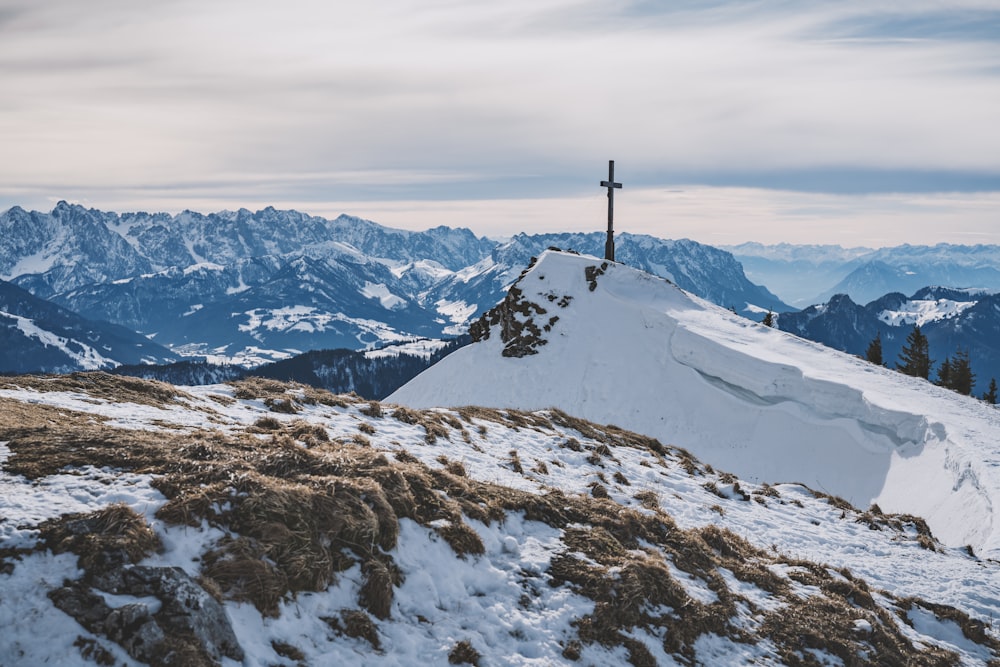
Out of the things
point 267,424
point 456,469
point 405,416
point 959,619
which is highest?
point 267,424

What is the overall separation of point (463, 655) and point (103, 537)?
16.1 feet

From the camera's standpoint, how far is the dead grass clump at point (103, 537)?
759 centimetres

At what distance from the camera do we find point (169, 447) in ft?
35.2

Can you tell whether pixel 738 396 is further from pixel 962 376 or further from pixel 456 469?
pixel 962 376

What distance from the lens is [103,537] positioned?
307 inches

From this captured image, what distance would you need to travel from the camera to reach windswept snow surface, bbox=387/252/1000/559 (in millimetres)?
23953

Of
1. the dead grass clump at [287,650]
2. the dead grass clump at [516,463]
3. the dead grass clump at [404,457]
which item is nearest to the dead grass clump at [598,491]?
the dead grass clump at [516,463]

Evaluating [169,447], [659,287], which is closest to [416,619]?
[169,447]

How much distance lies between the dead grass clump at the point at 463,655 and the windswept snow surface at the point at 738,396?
16.0 meters

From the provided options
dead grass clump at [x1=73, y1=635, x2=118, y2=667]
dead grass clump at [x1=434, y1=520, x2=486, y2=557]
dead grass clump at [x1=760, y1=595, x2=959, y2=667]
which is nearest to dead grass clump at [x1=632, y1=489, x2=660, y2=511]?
dead grass clump at [x1=760, y1=595, x2=959, y2=667]

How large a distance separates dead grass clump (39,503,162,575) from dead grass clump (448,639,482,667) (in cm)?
417

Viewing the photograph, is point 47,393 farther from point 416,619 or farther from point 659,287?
point 659,287

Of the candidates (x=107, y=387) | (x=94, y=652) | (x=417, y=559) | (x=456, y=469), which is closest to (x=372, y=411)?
(x=456, y=469)

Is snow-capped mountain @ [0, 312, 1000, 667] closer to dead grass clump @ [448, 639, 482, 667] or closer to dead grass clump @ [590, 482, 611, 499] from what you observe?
dead grass clump @ [448, 639, 482, 667]
